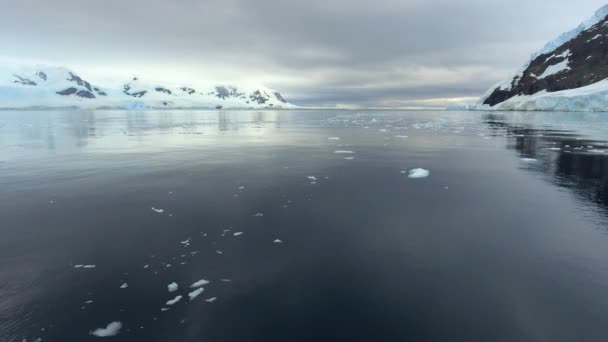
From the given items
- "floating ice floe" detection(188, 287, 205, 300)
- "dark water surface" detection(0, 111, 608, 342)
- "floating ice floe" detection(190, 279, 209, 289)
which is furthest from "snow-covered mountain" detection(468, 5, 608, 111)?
"floating ice floe" detection(188, 287, 205, 300)

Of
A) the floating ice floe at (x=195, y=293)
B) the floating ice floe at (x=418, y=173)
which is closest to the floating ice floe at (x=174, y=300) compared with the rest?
the floating ice floe at (x=195, y=293)

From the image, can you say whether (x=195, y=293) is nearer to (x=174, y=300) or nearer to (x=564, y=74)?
(x=174, y=300)

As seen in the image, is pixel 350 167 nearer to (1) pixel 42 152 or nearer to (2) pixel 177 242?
(2) pixel 177 242

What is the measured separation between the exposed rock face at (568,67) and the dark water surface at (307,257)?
159 meters

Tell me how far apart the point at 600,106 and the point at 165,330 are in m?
132

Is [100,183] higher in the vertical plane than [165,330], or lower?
Result: higher

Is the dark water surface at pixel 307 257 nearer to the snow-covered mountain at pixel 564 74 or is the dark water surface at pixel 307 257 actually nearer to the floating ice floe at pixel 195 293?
the floating ice floe at pixel 195 293

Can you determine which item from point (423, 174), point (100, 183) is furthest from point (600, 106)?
point (100, 183)

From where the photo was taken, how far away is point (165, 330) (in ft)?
16.8

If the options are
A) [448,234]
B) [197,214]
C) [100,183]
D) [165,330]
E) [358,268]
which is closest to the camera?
[165,330]

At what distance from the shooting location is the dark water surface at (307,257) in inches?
207

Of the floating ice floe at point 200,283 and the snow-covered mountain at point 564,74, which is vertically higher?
the snow-covered mountain at point 564,74

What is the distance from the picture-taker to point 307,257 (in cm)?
742

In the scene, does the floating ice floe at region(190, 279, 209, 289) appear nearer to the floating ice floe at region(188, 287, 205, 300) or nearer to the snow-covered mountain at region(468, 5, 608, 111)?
the floating ice floe at region(188, 287, 205, 300)
